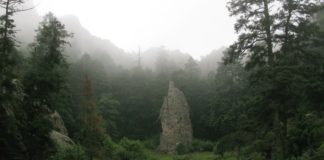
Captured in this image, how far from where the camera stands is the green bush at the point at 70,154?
1010 inches

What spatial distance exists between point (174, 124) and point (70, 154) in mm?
31180

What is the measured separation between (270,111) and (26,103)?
1532 centimetres

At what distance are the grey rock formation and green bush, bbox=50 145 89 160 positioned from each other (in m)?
26.3

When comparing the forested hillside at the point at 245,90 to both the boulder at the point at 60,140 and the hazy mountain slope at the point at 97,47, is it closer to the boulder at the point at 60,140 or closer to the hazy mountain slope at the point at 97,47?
the boulder at the point at 60,140

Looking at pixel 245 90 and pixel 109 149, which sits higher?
pixel 245 90

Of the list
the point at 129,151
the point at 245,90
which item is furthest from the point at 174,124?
the point at 245,90

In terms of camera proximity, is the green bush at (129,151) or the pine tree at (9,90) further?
the green bush at (129,151)

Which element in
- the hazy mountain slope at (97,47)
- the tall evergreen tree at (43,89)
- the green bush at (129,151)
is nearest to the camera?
the tall evergreen tree at (43,89)

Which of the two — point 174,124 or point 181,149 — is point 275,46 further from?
point 174,124

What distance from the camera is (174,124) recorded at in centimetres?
5622

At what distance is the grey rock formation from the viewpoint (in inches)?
2135

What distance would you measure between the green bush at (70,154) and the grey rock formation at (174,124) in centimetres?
2628

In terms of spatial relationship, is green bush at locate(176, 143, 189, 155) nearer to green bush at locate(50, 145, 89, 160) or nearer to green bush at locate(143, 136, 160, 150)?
green bush at locate(143, 136, 160, 150)

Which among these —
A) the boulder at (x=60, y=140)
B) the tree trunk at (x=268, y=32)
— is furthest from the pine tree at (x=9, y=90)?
the tree trunk at (x=268, y=32)
